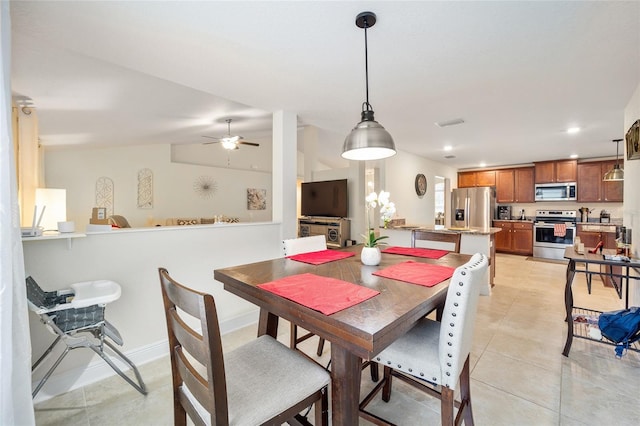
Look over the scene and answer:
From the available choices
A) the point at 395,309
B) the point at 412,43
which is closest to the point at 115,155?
the point at 412,43

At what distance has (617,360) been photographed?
211 centimetres

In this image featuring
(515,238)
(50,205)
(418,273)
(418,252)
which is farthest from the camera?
(515,238)

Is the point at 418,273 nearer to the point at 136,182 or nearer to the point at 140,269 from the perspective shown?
the point at 140,269

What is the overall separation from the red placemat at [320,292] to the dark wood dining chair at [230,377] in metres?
0.27

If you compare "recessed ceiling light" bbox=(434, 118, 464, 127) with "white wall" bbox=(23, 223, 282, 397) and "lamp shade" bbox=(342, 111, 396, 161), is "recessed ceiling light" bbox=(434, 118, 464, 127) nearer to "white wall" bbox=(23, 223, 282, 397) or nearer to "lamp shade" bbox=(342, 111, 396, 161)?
"lamp shade" bbox=(342, 111, 396, 161)

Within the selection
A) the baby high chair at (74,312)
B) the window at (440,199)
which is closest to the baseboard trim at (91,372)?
the baby high chair at (74,312)

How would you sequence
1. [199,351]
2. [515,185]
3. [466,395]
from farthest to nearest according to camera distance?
[515,185]
[466,395]
[199,351]

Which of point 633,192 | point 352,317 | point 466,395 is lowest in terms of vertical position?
point 466,395

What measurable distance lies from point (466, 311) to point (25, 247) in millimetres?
2435

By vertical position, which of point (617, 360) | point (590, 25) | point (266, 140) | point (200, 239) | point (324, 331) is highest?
point (266, 140)

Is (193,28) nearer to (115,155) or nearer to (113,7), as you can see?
(113,7)

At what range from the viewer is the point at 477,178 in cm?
717

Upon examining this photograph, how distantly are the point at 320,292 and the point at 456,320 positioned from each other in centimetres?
57

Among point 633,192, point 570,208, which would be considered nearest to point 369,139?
point 633,192
